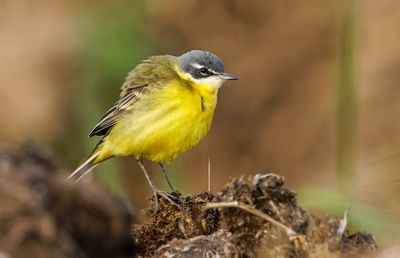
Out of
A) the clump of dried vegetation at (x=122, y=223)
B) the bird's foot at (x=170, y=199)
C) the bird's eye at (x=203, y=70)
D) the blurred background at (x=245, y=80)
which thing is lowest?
the clump of dried vegetation at (x=122, y=223)

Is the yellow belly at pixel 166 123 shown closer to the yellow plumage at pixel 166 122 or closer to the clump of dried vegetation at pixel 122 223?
the yellow plumage at pixel 166 122

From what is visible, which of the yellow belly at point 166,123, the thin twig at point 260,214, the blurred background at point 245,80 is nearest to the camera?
the thin twig at point 260,214

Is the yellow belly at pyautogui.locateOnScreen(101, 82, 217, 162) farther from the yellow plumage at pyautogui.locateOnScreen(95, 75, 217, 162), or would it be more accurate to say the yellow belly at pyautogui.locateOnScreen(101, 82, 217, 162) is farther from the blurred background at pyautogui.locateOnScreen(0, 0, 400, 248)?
the blurred background at pyautogui.locateOnScreen(0, 0, 400, 248)

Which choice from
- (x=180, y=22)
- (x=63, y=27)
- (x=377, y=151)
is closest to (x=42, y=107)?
(x=63, y=27)

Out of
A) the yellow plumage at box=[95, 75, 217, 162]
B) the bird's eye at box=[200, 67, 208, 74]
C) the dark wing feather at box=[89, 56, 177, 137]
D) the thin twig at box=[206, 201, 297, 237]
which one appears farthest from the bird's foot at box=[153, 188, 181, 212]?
the bird's eye at box=[200, 67, 208, 74]

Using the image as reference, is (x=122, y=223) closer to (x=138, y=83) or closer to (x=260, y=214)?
(x=260, y=214)

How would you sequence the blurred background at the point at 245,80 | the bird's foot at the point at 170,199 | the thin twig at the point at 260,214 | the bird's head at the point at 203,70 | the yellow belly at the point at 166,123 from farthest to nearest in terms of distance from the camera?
Result: the blurred background at the point at 245,80
the bird's head at the point at 203,70
the yellow belly at the point at 166,123
the bird's foot at the point at 170,199
the thin twig at the point at 260,214

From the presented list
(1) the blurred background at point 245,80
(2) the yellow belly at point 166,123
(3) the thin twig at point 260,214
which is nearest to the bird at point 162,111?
(2) the yellow belly at point 166,123

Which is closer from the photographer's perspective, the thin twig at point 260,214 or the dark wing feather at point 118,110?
the thin twig at point 260,214
